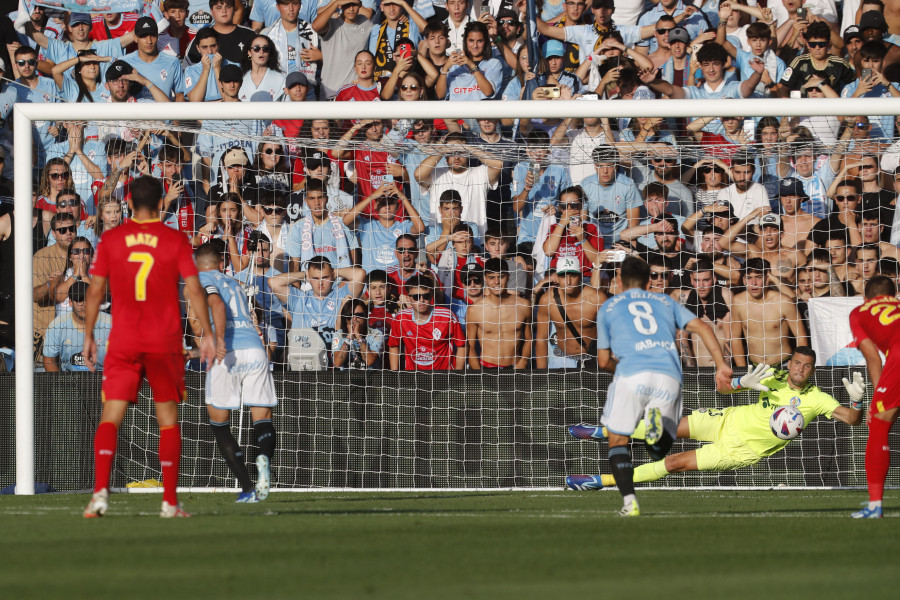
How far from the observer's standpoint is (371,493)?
39.3 feet

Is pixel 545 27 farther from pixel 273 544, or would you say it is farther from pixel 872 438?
pixel 273 544

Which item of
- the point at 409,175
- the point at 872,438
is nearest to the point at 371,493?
the point at 409,175

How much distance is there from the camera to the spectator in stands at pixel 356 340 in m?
13.1

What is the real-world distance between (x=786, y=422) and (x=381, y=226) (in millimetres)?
4928

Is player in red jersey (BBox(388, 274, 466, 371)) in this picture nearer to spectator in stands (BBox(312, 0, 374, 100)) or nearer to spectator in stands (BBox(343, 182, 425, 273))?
spectator in stands (BBox(343, 182, 425, 273))

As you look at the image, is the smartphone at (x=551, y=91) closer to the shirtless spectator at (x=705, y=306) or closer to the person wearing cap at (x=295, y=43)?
the shirtless spectator at (x=705, y=306)

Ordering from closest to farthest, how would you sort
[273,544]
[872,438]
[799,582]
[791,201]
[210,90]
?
[799,582] < [273,544] < [872,438] < [791,201] < [210,90]

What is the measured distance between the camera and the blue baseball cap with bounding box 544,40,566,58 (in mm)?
15445

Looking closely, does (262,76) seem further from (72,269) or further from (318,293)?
(72,269)

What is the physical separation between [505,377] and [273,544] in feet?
21.7

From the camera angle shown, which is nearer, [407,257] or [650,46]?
[407,257]

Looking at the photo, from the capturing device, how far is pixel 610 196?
13656 mm

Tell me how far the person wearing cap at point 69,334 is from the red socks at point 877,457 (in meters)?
7.99

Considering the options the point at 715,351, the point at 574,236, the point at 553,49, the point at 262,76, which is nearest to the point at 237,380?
the point at 715,351
